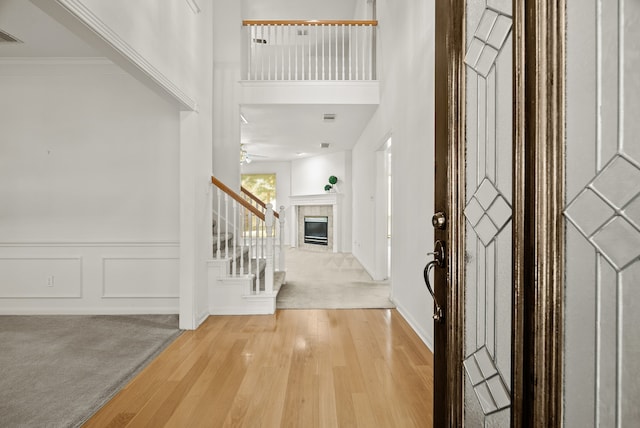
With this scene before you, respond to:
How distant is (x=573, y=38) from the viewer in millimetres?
688

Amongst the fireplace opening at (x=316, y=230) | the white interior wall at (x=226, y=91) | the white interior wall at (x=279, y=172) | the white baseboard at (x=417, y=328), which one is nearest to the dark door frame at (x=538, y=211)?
the white baseboard at (x=417, y=328)

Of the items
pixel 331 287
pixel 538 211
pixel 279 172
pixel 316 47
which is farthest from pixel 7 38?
pixel 279 172

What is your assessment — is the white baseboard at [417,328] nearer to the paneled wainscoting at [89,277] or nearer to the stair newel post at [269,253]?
the stair newel post at [269,253]

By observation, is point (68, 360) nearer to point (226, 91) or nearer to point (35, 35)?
point (35, 35)

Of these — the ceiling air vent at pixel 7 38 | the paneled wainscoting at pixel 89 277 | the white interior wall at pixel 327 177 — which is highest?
the ceiling air vent at pixel 7 38

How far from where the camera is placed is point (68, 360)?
2.63m

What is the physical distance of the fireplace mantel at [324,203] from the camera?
30.1ft

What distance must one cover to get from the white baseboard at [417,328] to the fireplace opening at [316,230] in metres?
5.91

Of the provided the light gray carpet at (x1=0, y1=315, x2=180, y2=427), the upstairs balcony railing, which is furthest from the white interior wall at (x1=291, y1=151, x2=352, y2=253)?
the light gray carpet at (x1=0, y1=315, x2=180, y2=427)

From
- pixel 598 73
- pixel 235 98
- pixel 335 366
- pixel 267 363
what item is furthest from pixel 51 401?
pixel 235 98

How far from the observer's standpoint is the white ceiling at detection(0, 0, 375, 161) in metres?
3.13

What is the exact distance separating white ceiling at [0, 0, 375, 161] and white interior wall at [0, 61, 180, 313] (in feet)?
0.96

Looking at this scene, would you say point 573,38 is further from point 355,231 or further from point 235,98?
point 355,231

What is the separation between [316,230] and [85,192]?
676 centimetres
